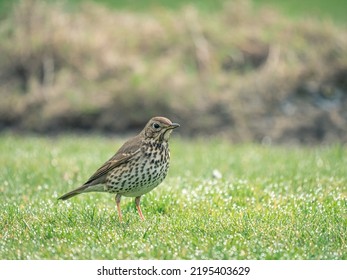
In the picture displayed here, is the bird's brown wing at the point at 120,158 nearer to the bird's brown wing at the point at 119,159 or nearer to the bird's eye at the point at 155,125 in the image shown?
the bird's brown wing at the point at 119,159

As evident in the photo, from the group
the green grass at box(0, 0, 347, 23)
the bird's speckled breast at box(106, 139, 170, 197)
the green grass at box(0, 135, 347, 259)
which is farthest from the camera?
the green grass at box(0, 0, 347, 23)

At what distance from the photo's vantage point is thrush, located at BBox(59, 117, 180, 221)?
743 cm

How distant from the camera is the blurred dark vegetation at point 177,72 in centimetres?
1672

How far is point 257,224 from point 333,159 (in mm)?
5286

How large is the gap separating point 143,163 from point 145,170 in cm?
9

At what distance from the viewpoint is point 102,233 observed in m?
6.73

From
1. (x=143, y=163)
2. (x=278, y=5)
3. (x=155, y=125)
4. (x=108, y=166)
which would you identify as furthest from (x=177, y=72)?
(x=143, y=163)

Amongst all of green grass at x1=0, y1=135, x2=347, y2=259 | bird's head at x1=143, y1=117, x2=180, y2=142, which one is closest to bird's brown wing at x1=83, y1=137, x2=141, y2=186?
bird's head at x1=143, y1=117, x2=180, y2=142

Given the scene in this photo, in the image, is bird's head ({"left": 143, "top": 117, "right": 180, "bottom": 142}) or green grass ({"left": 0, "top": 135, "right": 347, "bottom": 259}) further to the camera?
bird's head ({"left": 143, "top": 117, "right": 180, "bottom": 142})

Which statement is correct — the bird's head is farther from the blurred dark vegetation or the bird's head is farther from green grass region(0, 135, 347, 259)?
the blurred dark vegetation

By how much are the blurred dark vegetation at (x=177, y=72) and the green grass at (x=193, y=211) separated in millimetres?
4054

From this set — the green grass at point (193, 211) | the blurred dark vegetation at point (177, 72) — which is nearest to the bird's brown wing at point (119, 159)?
the green grass at point (193, 211)

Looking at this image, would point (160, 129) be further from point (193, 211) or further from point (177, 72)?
point (177, 72)

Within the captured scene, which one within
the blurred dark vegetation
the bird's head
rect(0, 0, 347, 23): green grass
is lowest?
the blurred dark vegetation
